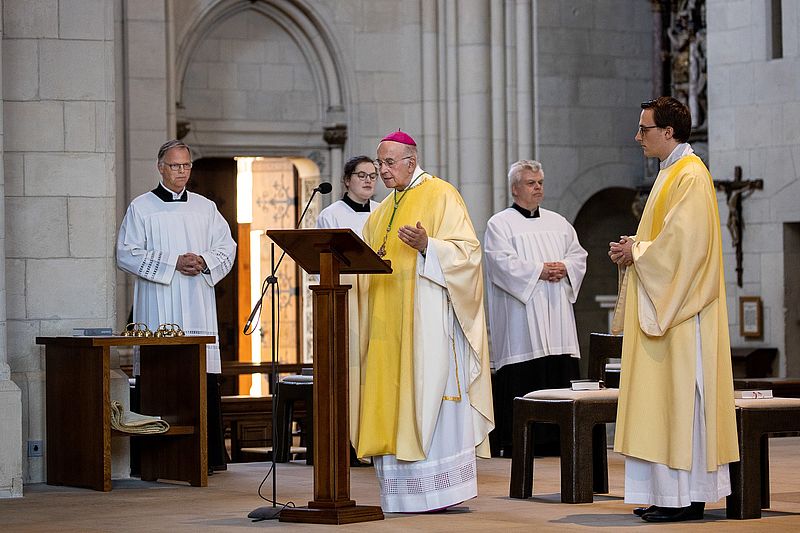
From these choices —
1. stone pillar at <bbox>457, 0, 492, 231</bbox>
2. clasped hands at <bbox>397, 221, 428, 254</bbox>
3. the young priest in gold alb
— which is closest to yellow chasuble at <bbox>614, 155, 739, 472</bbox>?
the young priest in gold alb

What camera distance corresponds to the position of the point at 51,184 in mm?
8352

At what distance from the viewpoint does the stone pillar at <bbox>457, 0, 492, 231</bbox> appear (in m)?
13.7

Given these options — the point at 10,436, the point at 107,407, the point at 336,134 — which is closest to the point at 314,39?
the point at 336,134

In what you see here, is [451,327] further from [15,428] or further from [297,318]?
[297,318]

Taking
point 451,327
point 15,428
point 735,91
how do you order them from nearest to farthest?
point 451,327 < point 15,428 < point 735,91

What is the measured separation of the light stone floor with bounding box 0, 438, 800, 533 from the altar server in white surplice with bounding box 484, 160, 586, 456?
1112 millimetres

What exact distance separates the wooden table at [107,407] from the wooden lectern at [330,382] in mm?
1798

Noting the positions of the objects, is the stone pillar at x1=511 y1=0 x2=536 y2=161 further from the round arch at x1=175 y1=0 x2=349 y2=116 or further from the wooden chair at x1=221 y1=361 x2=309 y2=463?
the wooden chair at x1=221 y1=361 x2=309 y2=463

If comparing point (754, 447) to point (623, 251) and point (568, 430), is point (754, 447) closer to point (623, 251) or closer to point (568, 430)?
point (568, 430)

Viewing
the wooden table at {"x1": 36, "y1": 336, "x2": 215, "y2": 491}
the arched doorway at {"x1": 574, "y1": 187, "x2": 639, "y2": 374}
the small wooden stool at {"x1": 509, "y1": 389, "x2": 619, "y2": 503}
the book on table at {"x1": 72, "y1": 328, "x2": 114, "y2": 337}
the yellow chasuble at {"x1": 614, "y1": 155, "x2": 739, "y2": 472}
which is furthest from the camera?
the arched doorway at {"x1": 574, "y1": 187, "x2": 639, "y2": 374}

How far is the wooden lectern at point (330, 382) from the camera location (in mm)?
6246

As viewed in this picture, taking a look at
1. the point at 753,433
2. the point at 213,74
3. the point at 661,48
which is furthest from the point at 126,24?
the point at 753,433

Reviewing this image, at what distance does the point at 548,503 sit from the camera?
280 inches

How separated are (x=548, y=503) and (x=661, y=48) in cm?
811
